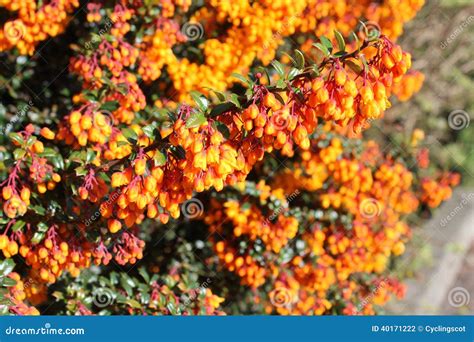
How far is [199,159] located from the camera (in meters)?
2.07

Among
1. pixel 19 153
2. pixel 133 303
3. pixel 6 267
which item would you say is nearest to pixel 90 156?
pixel 19 153

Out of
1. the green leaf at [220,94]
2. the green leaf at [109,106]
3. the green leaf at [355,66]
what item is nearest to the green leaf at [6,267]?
the green leaf at [109,106]

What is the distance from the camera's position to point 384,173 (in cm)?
380

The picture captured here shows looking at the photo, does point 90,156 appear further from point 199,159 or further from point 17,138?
point 199,159

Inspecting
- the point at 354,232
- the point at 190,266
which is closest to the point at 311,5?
the point at 354,232

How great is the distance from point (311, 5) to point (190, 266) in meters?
1.60

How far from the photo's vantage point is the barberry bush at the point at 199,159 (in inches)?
87.3

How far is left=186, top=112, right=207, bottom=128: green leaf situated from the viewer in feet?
6.95

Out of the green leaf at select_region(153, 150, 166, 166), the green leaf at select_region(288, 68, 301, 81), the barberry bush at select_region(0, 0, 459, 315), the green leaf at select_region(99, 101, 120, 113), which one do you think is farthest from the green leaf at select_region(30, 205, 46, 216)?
the green leaf at select_region(288, 68, 301, 81)

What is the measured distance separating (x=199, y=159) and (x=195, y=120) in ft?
0.48

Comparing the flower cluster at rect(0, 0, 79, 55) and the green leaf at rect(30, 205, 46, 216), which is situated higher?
the flower cluster at rect(0, 0, 79, 55)

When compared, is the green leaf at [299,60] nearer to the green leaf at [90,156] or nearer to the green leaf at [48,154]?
the green leaf at [90,156]

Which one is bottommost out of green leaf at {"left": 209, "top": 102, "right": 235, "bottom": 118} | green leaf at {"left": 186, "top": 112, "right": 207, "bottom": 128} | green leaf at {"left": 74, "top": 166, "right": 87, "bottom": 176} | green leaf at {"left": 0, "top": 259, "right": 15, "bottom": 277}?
green leaf at {"left": 0, "top": 259, "right": 15, "bottom": 277}

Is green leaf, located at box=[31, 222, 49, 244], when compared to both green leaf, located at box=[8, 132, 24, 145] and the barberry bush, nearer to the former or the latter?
the barberry bush
